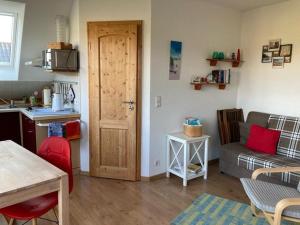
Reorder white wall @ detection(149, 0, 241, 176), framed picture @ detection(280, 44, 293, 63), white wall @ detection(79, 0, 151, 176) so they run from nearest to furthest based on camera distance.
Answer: white wall @ detection(79, 0, 151, 176)
white wall @ detection(149, 0, 241, 176)
framed picture @ detection(280, 44, 293, 63)

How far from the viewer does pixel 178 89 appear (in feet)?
11.7

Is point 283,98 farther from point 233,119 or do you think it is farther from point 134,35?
point 134,35

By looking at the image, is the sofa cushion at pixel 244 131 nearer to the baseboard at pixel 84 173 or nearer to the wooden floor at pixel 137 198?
the wooden floor at pixel 137 198

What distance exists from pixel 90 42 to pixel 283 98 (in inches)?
111

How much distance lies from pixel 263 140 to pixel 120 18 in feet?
8.09

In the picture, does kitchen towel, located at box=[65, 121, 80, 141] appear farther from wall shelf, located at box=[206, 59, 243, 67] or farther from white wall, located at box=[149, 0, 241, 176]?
wall shelf, located at box=[206, 59, 243, 67]

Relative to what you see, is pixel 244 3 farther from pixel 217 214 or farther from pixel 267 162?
pixel 217 214

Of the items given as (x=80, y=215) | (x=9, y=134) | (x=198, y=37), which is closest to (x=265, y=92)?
(x=198, y=37)

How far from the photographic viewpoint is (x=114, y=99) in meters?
3.32

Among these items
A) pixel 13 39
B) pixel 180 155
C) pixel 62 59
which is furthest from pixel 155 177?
pixel 13 39

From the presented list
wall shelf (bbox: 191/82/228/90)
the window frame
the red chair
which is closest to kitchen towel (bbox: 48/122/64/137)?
the red chair

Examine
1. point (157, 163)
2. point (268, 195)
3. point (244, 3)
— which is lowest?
point (157, 163)

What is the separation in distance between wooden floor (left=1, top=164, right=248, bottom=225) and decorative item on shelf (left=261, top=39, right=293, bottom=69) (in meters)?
1.81

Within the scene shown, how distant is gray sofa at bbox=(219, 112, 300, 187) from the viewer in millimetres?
2982
